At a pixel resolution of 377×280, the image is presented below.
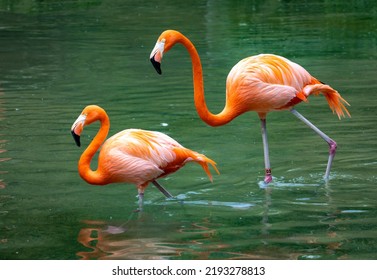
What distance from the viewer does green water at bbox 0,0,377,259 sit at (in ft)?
17.4

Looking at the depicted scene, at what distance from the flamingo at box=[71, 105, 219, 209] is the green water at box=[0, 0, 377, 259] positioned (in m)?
0.24

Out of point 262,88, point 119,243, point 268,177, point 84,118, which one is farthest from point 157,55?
point 119,243

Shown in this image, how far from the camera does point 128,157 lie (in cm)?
574

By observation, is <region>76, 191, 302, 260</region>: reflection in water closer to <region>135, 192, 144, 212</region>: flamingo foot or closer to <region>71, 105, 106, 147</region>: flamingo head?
<region>135, 192, 144, 212</region>: flamingo foot

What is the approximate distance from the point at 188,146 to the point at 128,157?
6.08ft

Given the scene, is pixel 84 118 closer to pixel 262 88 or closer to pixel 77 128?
pixel 77 128

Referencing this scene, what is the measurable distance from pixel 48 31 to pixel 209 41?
2955 millimetres

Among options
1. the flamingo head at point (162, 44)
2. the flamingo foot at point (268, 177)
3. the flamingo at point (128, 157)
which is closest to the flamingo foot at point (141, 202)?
the flamingo at point (128, 157)

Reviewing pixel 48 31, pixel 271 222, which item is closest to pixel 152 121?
pixel 271 222

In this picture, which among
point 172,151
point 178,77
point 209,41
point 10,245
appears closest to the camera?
point 10,245

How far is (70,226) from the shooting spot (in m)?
5.63

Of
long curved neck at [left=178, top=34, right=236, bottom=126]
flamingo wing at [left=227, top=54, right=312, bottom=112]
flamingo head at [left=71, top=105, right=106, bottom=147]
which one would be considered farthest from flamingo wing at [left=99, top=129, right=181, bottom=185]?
flamingo wing at [left=227, top=54, right=312, bottom=112]
